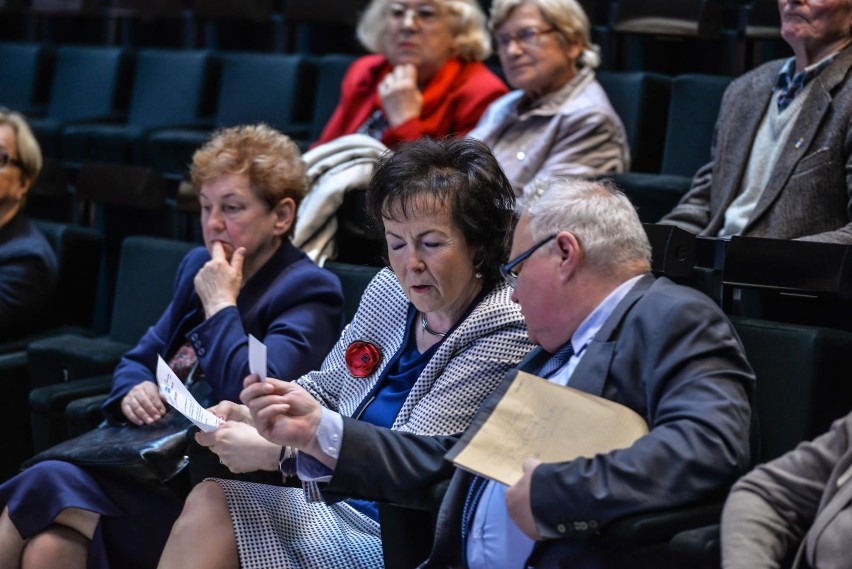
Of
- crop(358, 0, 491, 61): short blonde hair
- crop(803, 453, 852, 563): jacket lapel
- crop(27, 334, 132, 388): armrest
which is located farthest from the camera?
crop(358, 0, 491, 61): short blonde hair

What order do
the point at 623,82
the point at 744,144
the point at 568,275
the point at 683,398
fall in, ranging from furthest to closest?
the point at 623,82
the point at 744,144
the point at 568,275
the point at 683,398

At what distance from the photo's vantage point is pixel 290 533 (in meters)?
1.80

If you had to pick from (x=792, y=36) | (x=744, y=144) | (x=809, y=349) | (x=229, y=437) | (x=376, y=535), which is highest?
(x=792, y=36)

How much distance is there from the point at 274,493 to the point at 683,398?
647 mm

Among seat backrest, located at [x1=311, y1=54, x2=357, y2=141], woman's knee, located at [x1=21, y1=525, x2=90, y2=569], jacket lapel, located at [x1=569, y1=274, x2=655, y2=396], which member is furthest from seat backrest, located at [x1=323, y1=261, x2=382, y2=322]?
seat backrest, located at [x1=311, y1=54, x2=357, y2=141]

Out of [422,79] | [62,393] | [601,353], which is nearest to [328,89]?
[422,79]

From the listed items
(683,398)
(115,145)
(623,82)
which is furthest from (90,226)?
(683,398)

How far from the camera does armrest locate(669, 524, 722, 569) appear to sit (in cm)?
138

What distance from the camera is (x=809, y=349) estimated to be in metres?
1.74

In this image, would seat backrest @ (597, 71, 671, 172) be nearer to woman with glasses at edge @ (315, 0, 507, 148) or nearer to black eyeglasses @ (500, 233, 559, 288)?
woman with glasses at edge @ (315, 0, 507, 148)

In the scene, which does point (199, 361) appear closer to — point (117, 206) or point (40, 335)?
point (40, 335)

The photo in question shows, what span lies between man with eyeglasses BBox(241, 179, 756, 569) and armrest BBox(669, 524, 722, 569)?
4 cm

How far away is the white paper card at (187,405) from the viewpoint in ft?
5.72

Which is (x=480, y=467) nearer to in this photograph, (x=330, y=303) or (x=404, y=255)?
(x=404, y=255)
